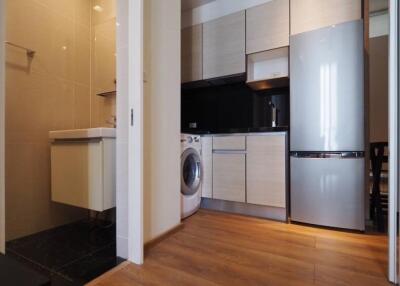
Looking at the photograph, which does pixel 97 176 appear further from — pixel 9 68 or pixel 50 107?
pixel 9 68

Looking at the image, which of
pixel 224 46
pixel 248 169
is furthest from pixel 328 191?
pixel 224 46

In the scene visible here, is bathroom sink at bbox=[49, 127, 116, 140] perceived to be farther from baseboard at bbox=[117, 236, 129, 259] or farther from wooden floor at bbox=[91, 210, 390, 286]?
wooden floor at bbox=[91, 210, 390, 286]

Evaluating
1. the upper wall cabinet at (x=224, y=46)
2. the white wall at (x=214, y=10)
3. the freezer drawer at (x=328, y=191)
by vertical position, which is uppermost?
the white wall at (x=214, y=10)

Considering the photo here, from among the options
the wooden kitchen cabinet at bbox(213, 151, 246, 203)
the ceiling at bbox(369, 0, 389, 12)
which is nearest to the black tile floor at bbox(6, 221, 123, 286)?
the wooden kitchen cabinet at bbox(213, 151, 246, 203)

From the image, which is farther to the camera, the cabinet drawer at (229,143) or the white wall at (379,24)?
the white wall at (379,24)

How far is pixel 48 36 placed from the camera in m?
1.96

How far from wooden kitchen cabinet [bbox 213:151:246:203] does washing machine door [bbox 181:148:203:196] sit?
190 millimetres

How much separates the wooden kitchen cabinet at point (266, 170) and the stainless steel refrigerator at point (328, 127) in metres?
0.10

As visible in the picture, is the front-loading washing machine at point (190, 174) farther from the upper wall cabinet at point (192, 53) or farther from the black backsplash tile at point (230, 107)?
the upper wall cabinet at point (192, 53)

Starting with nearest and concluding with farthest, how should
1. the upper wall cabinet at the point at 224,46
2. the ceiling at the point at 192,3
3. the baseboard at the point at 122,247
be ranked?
the baseboard at the point at 122,247 → the upper wall cabinet at the point at 224,46 → the ceiling at the point at 192,3

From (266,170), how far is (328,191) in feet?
1.79

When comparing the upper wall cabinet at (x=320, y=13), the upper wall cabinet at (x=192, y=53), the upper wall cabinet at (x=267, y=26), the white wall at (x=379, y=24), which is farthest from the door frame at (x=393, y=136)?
the white wall at (x=379, y=24)

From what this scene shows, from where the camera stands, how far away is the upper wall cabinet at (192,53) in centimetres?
294

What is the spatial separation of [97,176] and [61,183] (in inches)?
18.6
